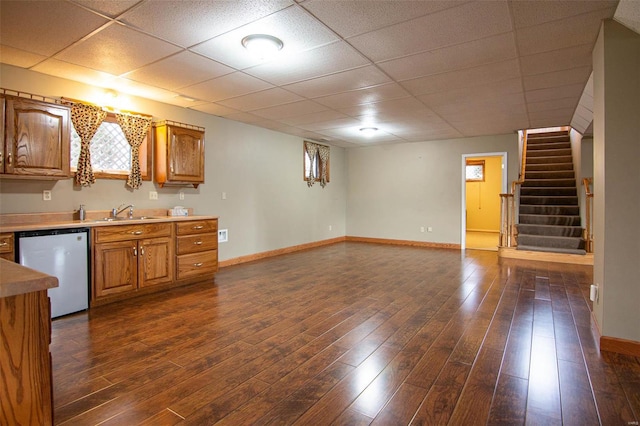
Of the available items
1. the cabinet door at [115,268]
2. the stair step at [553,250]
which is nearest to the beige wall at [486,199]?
the stair step at [553,250]

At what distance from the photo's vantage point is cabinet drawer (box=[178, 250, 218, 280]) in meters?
4.43

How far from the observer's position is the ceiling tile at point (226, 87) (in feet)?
12.7

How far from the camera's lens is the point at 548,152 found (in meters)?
8.55

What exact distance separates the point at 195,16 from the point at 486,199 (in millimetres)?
10095

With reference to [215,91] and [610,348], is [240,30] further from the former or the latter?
[610,348]

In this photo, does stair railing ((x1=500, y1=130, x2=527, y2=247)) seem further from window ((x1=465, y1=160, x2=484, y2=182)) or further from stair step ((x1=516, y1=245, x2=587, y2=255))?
window ((x1=465, y1=160, x2=484, y2=182))

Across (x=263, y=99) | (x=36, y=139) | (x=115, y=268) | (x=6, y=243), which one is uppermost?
(x=263, y=99)

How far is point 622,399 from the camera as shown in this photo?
6.43 feet

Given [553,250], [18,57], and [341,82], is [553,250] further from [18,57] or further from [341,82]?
[18,57]

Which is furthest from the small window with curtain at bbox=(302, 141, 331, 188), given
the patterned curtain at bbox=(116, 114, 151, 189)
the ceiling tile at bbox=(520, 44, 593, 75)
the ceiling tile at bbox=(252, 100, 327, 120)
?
the ceiling tile at bbox=(520, 44, 593, 75)

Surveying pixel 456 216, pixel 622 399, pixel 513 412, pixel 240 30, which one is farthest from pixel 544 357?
pixel 456 216

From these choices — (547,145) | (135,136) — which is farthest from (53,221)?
(547,145)

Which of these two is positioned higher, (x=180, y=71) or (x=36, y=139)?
(x=180, y=71)

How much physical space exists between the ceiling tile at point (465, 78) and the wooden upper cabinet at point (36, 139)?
368 centimetres
